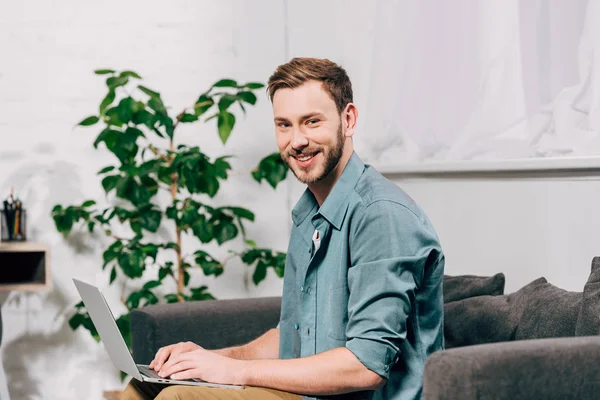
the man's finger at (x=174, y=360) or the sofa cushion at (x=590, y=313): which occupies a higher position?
the sofa cushion at (x=590, y=313)

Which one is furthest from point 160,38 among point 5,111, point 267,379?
point 267,379

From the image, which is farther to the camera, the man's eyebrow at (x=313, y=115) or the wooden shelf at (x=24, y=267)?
the wooden shelf at (x=24, y=267)

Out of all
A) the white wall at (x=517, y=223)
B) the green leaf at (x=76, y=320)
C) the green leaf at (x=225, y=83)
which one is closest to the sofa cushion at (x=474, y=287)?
the white wall at (x=517, y=223)

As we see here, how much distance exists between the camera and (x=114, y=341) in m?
1.85

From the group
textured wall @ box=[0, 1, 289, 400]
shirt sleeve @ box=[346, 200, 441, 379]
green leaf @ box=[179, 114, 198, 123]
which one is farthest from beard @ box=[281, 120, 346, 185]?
textured wall @ box=[0, 1, 289, 400]

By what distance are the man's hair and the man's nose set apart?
92 millimetres

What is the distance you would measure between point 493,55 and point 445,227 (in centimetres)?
59

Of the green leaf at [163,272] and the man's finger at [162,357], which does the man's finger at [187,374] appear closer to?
the man's finger at [162,357]

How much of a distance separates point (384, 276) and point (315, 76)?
1.49ft

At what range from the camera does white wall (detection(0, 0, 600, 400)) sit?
3633 mm

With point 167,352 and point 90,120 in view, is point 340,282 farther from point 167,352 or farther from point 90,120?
point 90,120

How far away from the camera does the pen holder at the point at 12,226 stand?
3.36 metres

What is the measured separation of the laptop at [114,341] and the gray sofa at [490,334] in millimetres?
453

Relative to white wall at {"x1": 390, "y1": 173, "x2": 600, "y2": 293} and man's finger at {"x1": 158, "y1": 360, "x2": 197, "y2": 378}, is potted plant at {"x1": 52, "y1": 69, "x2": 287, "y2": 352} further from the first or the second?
man's finger at {"x1": 158, "y1": 360, "x2": 197, "y2": 378}
